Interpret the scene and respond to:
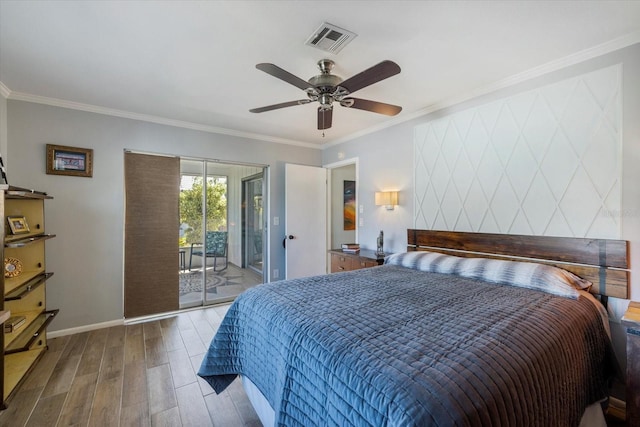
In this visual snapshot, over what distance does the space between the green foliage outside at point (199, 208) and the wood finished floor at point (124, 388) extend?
1.41m

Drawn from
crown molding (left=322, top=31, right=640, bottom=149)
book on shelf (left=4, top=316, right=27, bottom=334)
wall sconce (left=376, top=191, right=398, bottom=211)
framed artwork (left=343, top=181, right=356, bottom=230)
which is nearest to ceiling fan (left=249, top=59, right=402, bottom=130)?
crown molding (left=322, top=31, right=640, bottom=149)

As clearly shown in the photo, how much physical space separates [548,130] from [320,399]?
2.64 meters

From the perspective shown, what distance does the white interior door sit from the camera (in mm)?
4574

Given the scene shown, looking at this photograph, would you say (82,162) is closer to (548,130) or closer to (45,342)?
(45,342)

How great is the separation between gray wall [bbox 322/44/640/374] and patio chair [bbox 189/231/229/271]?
2.11 m

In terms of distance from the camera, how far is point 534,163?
2.38m

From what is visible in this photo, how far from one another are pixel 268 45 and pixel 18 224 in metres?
2.74

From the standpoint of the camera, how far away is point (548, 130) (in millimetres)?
2309

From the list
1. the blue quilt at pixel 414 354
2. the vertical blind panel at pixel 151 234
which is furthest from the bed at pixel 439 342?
the vertical blind panel at pixel 151 234

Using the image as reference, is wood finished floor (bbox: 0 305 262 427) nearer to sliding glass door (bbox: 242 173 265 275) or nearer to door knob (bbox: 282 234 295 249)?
sliding glass door (bbox: 242 173 265 275)

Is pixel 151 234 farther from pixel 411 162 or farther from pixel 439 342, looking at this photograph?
pixel 439 342

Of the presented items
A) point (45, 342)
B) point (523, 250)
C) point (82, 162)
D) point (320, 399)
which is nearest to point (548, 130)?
point (523, 250)

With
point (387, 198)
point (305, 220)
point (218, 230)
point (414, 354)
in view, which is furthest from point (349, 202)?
point (414, 354)

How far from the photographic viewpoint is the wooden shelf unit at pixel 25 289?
216 centimetres
